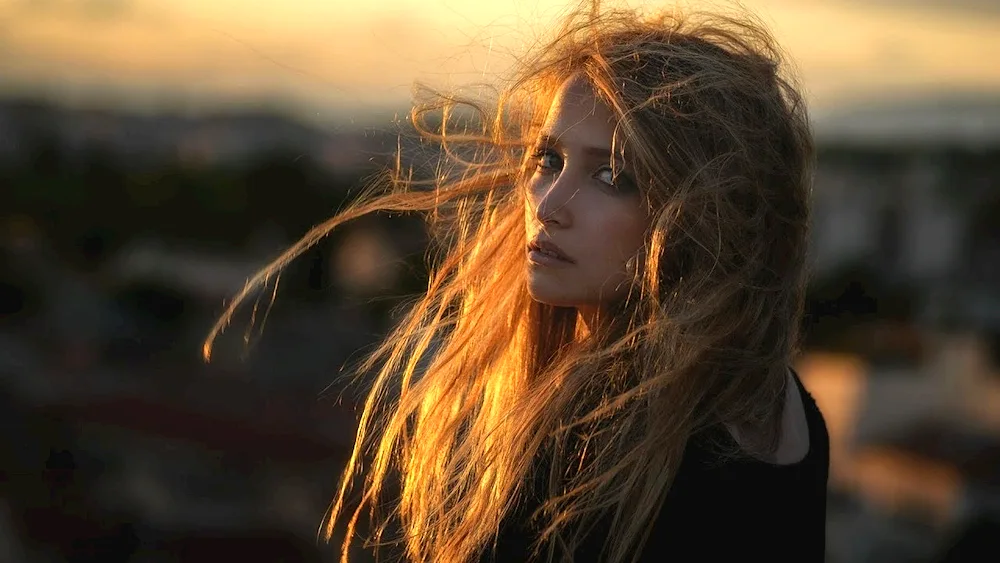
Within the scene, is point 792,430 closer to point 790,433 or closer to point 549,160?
point 790,433

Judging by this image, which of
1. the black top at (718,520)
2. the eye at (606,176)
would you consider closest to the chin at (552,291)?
the eye at (606,176)

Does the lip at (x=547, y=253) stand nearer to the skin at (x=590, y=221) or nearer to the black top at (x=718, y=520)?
the skin at (x=590, y=221)

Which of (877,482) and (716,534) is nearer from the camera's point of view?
(716,534)

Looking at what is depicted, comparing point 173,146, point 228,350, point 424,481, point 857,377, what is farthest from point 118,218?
point 424,481

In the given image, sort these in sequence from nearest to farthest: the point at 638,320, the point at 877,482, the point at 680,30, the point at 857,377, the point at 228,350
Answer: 1. the point at 638,320
2. the point at 680,30
3. the point at 877,482
4. the point at 857,377
5. the point at 228,350

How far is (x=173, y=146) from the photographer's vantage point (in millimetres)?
40656

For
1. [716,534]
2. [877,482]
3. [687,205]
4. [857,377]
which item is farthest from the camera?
[857,377]

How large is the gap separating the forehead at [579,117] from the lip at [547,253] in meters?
0.17

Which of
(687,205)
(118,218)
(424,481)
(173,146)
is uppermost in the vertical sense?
(687,205)

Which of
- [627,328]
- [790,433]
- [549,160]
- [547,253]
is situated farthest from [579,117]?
[790,433]

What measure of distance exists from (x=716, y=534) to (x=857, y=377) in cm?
1960

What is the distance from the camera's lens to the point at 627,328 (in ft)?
6.40

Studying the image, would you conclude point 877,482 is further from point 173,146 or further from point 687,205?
point 173,146

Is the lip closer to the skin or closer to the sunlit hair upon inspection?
the skin
